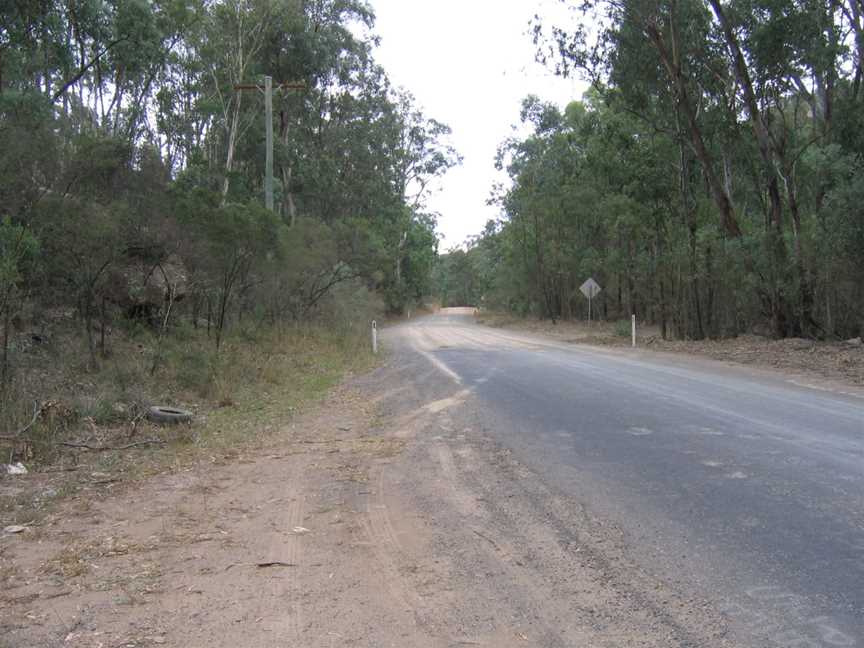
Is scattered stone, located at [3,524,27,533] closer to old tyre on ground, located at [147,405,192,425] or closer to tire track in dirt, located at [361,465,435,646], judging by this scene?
tire track in dirt, located at [361,465,435,646]

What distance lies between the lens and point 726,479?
253 inches

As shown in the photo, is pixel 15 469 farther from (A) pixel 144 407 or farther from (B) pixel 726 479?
(B) pixel 726 479

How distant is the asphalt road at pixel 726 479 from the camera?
4.05 m

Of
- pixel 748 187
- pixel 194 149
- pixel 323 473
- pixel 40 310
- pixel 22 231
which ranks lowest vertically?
pixel 323 473

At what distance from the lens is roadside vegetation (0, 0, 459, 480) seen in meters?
10.2

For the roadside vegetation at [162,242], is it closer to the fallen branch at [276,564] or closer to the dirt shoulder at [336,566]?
the dirt shoulder at [336,566]

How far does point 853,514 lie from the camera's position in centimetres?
534

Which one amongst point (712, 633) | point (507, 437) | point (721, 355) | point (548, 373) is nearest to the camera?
point (712, 633)

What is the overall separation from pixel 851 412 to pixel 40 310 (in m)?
14.2

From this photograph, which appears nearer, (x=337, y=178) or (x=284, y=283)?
(x=284, y=283)

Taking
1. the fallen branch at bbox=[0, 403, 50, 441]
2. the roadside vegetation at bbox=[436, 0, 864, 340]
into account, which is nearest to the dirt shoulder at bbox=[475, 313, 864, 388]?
the roadside vegetation at bbox=[436, 0, 864, 340]

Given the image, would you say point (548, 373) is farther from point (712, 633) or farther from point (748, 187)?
point (748, 187)

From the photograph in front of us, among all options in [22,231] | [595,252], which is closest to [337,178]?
[595,252]

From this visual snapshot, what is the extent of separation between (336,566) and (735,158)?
26914 millimetres
